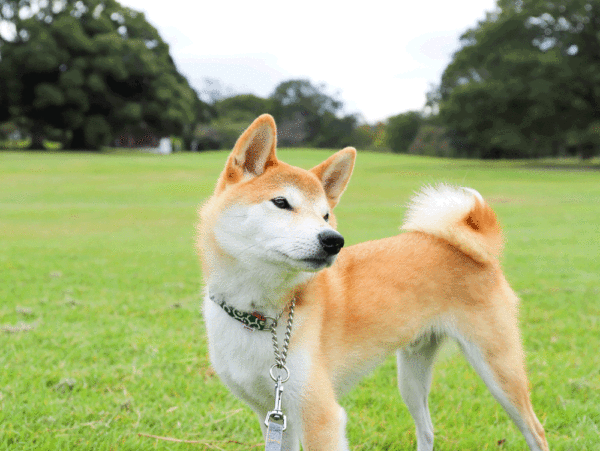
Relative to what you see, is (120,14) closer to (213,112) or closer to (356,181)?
(213,112)

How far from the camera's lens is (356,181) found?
21.6 meters

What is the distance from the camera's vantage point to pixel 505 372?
2498 mm

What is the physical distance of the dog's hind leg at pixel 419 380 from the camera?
273 centimetres

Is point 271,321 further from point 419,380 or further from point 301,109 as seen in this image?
point 301,109

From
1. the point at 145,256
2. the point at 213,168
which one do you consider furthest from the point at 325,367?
the point at 213,168

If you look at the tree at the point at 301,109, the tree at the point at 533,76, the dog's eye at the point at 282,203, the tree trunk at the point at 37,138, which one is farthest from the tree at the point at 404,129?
the dog's eye at the point at 282,203

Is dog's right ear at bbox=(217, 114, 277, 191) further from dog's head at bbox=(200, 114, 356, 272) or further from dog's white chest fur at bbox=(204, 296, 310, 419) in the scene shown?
dog's white chest fur at bbox=(204, 296, 310, 419)

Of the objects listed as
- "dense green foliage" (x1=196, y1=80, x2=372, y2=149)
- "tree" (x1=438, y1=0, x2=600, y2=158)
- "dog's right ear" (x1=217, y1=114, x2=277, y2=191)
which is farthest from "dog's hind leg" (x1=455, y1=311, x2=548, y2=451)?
"dense green foliage" (x1=196, y1=80, x2=372, y2=149)

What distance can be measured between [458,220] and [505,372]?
83cm

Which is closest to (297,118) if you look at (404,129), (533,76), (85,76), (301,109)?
(301,109)

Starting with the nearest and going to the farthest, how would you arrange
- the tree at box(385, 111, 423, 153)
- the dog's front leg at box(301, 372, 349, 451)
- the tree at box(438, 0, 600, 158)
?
the dog's front leg at box(301, 372, 349, 451) < the tree at box(438, 0, 600, 158) < the tree at box(385, 111, 423, 153)

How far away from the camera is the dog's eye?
213cm

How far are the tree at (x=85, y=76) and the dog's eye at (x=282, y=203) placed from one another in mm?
37838

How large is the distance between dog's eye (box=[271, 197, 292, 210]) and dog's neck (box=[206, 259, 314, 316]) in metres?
0.27
